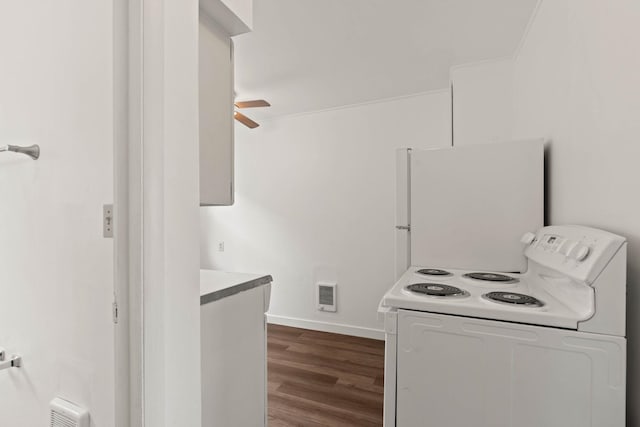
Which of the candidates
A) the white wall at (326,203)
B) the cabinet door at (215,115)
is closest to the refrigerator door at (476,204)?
the cabinet door at (215,115)

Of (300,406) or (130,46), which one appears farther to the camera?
(300,406)

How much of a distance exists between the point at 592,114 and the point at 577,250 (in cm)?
56

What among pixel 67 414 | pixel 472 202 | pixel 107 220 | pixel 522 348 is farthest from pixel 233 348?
pixel 472 202

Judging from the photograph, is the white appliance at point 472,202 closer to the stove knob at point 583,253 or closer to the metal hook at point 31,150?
the stove knob at point 583,253

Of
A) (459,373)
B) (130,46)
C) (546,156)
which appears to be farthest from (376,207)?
(130,46)

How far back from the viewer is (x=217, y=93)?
107 centimetres

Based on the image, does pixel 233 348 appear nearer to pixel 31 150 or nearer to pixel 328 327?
pixel 31 150

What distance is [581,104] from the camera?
1.24 meters

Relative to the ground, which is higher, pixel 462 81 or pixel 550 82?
pixel 462 81

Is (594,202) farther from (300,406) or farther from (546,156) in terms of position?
(300,406)

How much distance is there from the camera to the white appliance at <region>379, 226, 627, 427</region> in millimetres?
862

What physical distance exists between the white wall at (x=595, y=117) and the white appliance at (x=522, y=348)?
0.15 m

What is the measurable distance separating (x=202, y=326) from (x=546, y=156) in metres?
1.90

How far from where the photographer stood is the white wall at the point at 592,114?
93cm
